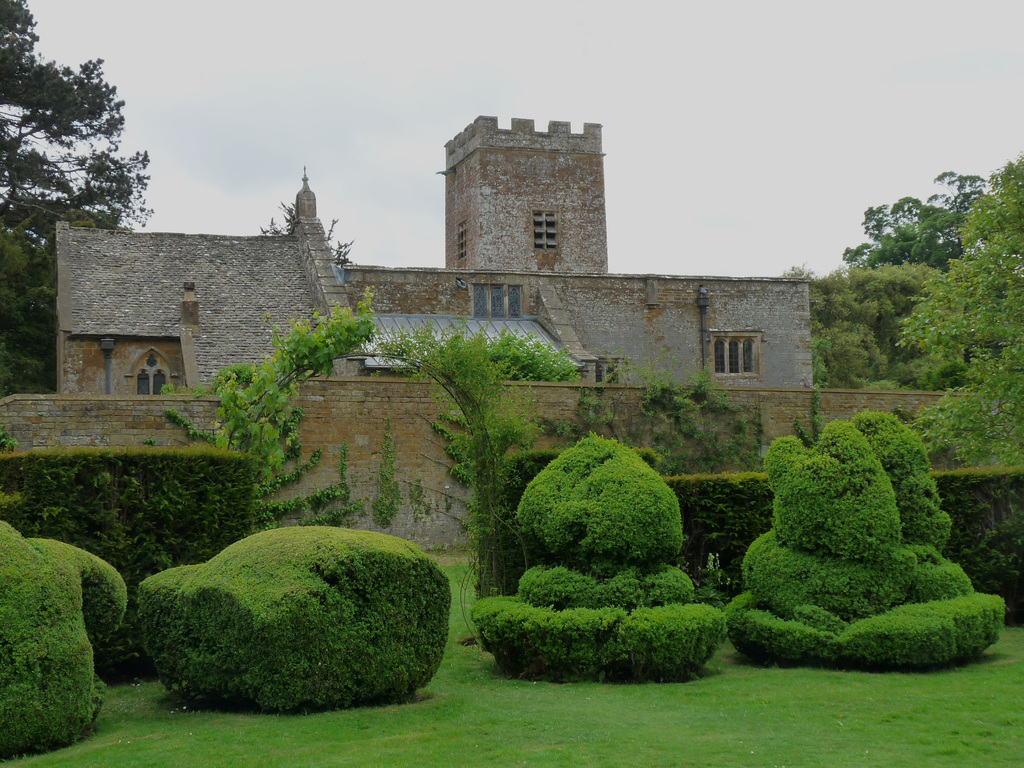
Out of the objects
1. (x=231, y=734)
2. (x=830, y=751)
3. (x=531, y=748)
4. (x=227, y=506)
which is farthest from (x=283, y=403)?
(x=830, y=751)

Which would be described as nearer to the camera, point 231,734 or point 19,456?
point 231,734

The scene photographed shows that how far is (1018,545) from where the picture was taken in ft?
39.0

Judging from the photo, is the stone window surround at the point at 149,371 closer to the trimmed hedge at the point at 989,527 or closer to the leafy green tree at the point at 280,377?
the leafy green tree at the point at 280,377

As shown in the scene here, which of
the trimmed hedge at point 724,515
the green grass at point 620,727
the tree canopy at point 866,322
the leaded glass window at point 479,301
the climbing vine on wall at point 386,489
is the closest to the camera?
the green grass at point 620,727

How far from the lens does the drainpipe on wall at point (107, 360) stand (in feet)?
93.7

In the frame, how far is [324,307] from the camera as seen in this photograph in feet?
97.9

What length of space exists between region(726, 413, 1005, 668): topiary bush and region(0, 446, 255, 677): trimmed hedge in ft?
16.7

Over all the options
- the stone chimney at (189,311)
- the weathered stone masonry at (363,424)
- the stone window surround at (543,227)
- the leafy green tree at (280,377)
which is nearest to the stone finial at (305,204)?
the stone chimney at (189,311)

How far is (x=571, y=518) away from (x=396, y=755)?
3229mm

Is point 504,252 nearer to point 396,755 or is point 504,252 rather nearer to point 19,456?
point 19,456

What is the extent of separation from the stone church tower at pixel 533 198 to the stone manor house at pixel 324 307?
31.5ft

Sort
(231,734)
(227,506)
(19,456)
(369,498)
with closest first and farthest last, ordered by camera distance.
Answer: (231,734) → (19,456) → (227,506) → (369,498)

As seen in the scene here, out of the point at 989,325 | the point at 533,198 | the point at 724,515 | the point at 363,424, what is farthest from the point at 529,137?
the point at 724,515

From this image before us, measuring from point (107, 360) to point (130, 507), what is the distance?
67.4 feet
